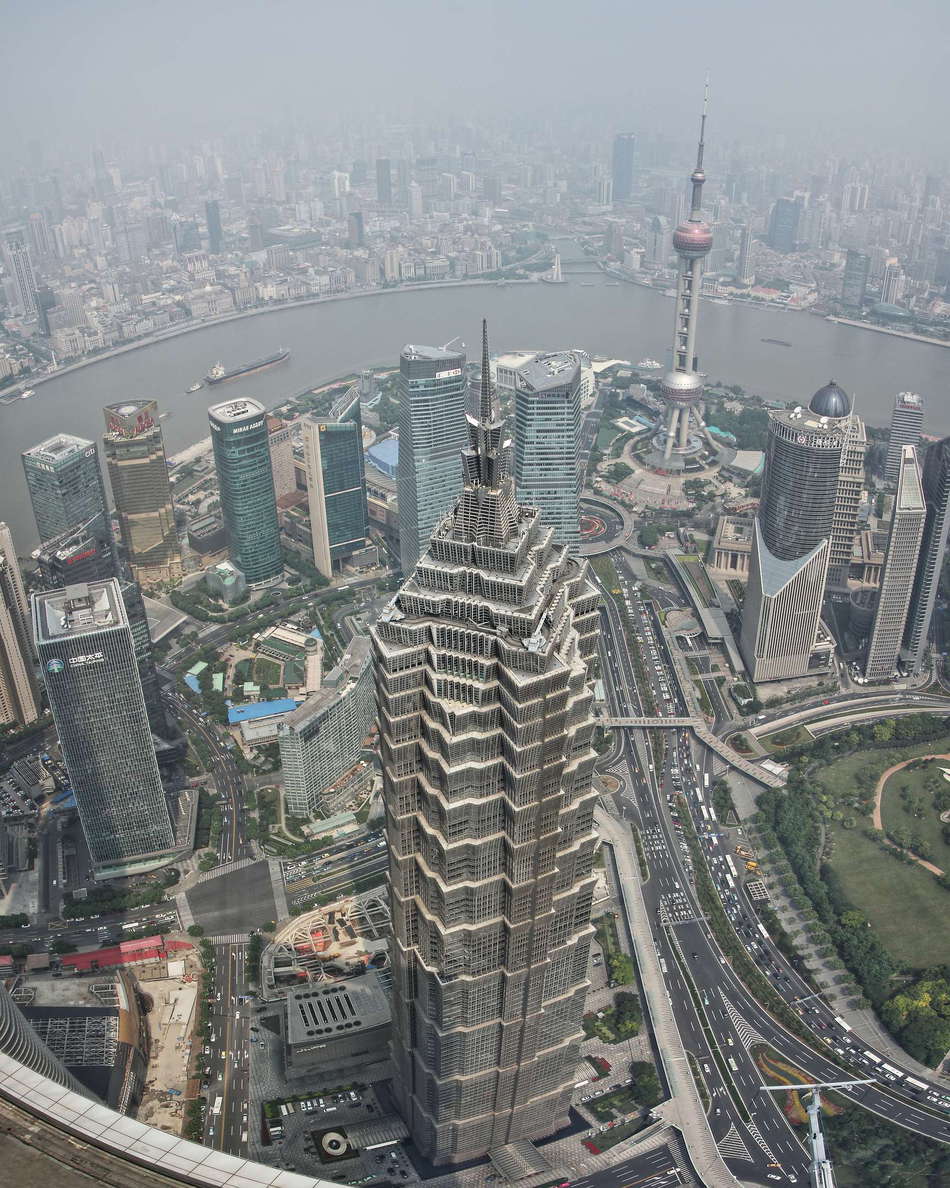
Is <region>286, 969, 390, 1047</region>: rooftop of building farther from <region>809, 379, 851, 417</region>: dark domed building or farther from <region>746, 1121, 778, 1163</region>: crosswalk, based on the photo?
<region>809, 379, 851, 417</region>: dark domed building

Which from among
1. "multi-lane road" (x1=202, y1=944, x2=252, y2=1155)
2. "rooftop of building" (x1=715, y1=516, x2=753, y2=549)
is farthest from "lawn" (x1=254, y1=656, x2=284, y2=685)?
"rooftop of building" (x1=715, y1=516, x2=753, y2=549)

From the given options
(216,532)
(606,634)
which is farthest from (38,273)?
(606,634)

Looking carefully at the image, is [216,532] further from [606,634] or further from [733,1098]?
[733,1098]

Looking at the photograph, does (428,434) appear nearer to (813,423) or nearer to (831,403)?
(813,423)

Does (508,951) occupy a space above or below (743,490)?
above

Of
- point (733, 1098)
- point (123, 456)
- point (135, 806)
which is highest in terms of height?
point (123, 456)

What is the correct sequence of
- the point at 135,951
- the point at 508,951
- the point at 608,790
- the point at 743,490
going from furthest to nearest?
the point at 743,490 < the point at 608,790 < the point at 135,951 < the point at 508,951

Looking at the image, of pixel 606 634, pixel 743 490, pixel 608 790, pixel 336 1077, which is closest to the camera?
pixel 336 1077

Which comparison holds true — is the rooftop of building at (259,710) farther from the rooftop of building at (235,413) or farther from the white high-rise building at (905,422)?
the white high-rise building at (905,422)
